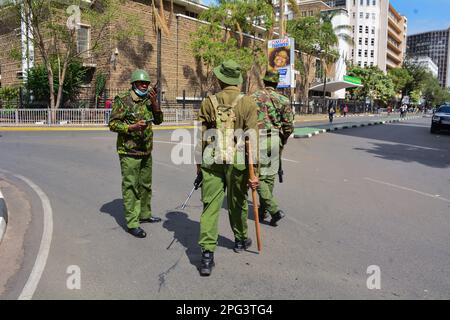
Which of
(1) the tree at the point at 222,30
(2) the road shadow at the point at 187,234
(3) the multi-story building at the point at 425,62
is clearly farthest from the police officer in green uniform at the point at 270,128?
(3) the multi-story building at the point at 425,62

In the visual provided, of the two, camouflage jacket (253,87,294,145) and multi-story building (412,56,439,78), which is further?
multi-story building (412,56,439,78)

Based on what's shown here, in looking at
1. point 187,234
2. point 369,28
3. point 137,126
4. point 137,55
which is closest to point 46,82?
point 137,55

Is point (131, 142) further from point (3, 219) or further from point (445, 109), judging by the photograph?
point (445, 109)

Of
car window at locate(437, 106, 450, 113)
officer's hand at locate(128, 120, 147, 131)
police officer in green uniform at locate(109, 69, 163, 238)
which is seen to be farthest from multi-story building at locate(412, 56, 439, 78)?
officer's hand at locate(128, 120, 147, 131)

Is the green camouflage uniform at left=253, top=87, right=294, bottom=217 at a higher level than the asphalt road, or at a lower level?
higher

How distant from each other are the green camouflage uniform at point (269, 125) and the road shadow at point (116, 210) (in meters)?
1.79

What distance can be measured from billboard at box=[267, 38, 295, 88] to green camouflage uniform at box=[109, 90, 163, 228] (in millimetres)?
15674

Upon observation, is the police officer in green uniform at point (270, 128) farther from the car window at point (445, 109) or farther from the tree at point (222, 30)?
the tree at point (222, 30)

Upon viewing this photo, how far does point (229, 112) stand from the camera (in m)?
3.75

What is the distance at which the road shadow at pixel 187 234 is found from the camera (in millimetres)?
4199

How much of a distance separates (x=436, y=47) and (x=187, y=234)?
21788 cm

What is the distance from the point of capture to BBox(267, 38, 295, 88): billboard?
19453 mm

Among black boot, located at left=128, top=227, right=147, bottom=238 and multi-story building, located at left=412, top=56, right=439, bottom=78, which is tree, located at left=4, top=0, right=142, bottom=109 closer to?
black boot, located at left=128, top=227, right=147, bottom=238
